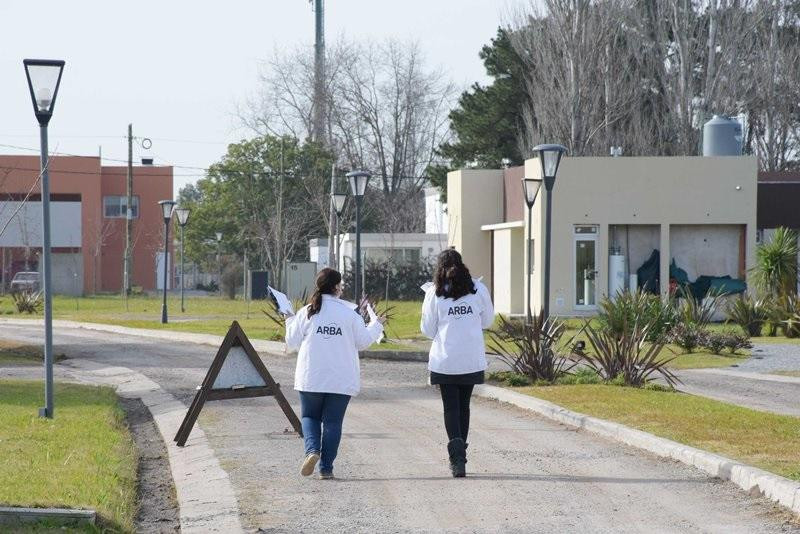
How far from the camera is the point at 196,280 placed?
79.2 meters

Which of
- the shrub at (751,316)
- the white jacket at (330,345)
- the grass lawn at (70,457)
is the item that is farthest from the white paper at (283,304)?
the shrub at (751,316)

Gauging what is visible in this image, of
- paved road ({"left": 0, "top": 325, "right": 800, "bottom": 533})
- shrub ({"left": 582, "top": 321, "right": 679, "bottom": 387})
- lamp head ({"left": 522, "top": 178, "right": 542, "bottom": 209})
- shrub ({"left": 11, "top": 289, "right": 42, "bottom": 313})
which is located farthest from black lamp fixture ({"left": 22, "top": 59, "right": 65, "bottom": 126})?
shrub ({"left": 11, "top": 289, "right": 42, "bottom": 313})

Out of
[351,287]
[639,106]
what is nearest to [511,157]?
[639,106]

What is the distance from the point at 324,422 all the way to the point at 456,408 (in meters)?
1.02

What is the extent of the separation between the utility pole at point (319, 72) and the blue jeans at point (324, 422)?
57995mm

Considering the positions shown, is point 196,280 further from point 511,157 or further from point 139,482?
point 139,482

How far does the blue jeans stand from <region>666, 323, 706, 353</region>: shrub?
1599 cm

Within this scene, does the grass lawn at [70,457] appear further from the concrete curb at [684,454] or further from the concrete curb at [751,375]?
the concrete curb at [751,375]

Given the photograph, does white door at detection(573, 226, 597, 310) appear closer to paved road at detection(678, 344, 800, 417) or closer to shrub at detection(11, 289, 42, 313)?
paved road at detection(678, 344, 800, 417)

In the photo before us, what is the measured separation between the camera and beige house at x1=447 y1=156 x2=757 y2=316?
117ft

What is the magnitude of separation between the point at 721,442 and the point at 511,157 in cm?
4542

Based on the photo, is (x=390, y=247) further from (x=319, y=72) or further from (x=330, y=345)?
(x=330, y=345)

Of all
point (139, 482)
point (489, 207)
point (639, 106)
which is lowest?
point (139, 482)

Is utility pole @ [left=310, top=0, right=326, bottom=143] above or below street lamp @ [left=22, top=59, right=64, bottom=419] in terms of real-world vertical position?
above
